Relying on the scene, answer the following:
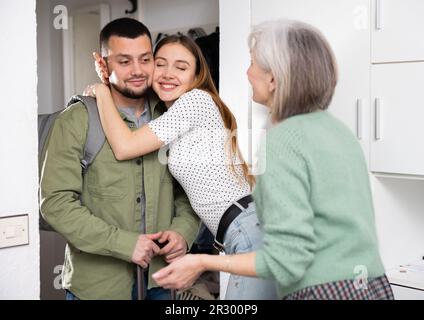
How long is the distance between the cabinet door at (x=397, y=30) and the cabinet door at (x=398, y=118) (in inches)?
1.3

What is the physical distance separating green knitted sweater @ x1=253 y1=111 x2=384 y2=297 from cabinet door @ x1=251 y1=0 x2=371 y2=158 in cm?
65

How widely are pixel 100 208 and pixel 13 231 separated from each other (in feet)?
1.05

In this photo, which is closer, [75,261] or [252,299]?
[252,299]

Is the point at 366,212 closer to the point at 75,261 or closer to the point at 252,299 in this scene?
the point at 252,299

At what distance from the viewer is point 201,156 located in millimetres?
1617

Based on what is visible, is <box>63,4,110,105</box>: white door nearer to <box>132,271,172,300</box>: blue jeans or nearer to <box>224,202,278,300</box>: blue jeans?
<box>132,271,172,300</box>: blue jeans

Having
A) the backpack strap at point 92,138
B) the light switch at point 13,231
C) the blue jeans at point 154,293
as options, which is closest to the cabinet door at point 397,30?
the backpack strap at point 92,138

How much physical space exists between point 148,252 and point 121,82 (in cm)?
53

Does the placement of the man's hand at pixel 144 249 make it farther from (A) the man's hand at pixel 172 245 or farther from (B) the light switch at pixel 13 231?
(B) the light switch at pixel 13 231

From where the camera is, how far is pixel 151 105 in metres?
1.80

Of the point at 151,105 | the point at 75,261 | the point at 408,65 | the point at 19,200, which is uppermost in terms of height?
the point at 408,65

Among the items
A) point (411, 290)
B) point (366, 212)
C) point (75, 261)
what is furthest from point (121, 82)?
point (411, 290)

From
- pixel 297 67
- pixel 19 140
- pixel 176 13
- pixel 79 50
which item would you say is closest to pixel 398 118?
pixel 297 67

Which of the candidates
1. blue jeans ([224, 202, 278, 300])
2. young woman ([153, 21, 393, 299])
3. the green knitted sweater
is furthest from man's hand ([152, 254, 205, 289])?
blue jeans ([224, 202, 278, 300])
